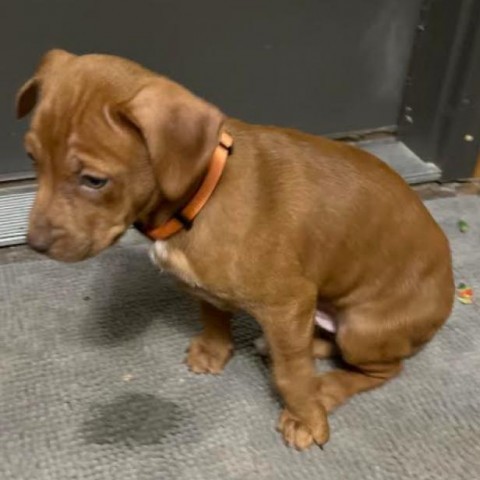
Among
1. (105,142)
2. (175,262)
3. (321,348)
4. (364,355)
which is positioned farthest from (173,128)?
(321,348)

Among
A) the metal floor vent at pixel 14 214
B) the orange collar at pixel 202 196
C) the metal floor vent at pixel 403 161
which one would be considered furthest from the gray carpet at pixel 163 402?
the metal floor vent at pixel 403 161

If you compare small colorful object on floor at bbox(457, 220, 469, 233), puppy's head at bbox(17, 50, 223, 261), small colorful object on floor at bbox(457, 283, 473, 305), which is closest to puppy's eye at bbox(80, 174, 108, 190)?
puppy's head at bbox(17, 50, 223, 261)

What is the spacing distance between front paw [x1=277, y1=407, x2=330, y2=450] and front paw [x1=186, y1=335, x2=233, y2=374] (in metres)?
0.25

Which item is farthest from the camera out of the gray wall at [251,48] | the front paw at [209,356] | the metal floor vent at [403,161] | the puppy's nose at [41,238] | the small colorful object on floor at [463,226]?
the metal floor vent at [403,161]

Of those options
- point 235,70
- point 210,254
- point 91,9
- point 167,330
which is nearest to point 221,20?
point 235,70

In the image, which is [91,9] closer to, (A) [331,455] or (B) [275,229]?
(B) [275,229]

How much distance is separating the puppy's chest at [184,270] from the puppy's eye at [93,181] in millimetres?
250

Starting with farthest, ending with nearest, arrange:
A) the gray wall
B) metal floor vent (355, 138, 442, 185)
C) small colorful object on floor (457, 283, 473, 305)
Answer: metal floor vent (355, 138, 442, 185), the gray wall, small colorful object on floor (457, 283, 473, 305)

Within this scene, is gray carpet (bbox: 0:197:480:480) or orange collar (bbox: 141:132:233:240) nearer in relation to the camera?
orange collar (bbox: 141:132:233:240)

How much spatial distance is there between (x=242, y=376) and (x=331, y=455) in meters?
0.30

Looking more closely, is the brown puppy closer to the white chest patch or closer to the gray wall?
the white chest patch

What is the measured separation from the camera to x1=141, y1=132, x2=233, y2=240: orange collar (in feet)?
4.60

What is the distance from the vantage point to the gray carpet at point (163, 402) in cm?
164

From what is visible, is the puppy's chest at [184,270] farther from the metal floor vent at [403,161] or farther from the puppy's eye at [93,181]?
the metal floor vent at [403,161]
